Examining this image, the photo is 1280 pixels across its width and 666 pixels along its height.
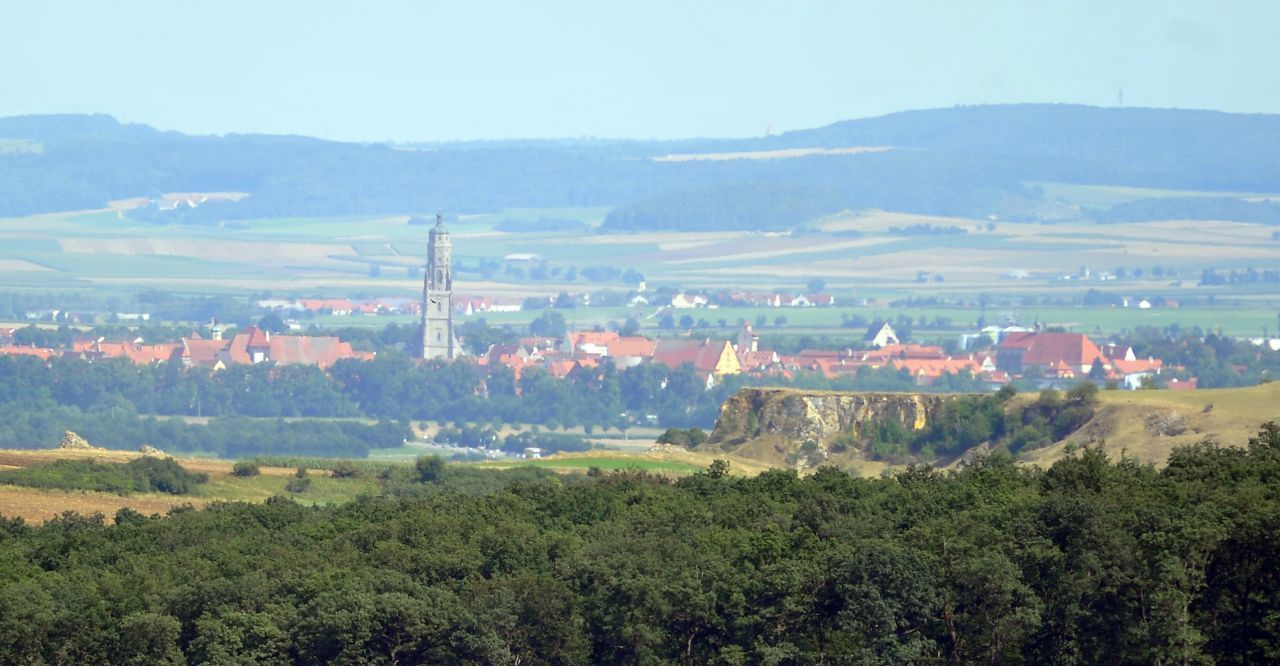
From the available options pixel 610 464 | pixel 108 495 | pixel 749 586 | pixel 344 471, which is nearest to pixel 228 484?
pixel 108 495

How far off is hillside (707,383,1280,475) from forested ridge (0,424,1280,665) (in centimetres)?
1855

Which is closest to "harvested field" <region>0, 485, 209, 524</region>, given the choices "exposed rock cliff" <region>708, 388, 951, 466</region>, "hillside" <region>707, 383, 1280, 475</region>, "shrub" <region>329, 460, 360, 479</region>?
"shrub" <region>329, 460, 360, 479</region>

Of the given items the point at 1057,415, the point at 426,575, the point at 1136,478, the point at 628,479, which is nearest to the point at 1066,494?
the point at 1136,478

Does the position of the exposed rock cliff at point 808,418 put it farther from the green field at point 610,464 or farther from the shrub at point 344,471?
the shrub at point 344,471

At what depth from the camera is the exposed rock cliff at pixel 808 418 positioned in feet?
266

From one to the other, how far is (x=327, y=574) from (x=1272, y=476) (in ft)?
56.7

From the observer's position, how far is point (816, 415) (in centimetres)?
8200

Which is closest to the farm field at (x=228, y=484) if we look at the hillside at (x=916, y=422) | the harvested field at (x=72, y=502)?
the harvested field at (x=72, y=502)

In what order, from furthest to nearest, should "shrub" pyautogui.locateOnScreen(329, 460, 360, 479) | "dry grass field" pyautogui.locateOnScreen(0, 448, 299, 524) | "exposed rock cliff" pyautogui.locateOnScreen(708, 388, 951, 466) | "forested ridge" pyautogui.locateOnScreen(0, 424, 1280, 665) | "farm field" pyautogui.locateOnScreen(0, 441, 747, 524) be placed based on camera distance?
"exposed rock cliff" pyautogui.locateOnScreen(708, 388, 951, 466) < "shrub" pyautogui.locateOnScreen(329, 460, 360, 479) < "farm field" pyautogui.locateOnScreen(0, 441, 747, 524) < "dry grass field" pyautogui.locateOnScreen(0, 448, 299, 524) < "forested ridge" pyautogui.locateOnScreen(0, 424, 1280, 665)

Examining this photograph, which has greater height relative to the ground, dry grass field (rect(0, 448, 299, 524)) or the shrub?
dry grass field (rect(0, 448, 299, 524))

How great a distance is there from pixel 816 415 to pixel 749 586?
125 feet

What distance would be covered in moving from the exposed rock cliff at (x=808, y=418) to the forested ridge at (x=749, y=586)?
28.9 metres

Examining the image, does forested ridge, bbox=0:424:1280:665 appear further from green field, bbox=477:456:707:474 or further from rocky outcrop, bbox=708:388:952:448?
rocky outcrop, bbox=708:388:952:448

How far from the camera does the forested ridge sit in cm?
4153
